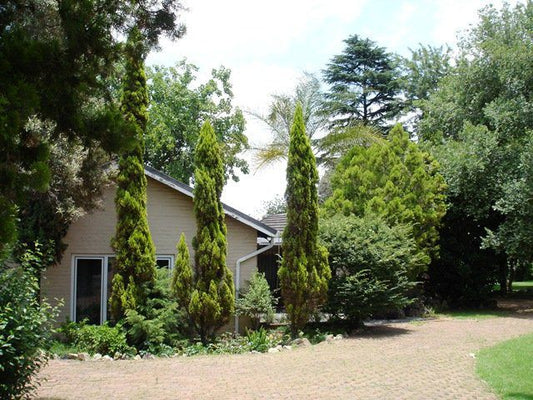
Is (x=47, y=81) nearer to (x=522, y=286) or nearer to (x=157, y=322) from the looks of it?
(x=157, y=322)

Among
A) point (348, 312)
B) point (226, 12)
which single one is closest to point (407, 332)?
point (348, 312)

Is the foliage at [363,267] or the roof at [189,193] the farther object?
the roof at [189,193]

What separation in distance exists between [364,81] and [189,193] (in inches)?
1073

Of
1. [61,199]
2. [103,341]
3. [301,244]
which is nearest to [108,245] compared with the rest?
[61,199]

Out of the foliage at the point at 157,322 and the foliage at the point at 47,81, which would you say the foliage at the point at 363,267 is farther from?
the foliage at the point at 47,81

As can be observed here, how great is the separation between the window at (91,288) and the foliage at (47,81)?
9.46 m

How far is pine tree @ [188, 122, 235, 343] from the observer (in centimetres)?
1437

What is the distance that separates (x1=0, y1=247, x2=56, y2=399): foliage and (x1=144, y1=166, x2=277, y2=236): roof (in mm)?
8862

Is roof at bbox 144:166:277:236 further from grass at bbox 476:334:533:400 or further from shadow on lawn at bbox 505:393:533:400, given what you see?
shadow on lawn at bbox 505:393:533:400

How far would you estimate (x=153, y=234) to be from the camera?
1673cm

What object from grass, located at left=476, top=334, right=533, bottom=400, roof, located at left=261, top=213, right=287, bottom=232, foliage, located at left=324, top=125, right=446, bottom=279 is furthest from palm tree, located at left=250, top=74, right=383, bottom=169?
grass, located at left=476, top=334, right=533, bottom=400

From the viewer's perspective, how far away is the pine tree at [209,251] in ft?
47.1

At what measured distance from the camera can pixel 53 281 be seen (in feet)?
52.1

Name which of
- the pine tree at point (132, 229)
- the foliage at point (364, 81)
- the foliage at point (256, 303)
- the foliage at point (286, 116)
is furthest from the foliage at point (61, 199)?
the foliage at point (364, 81)
